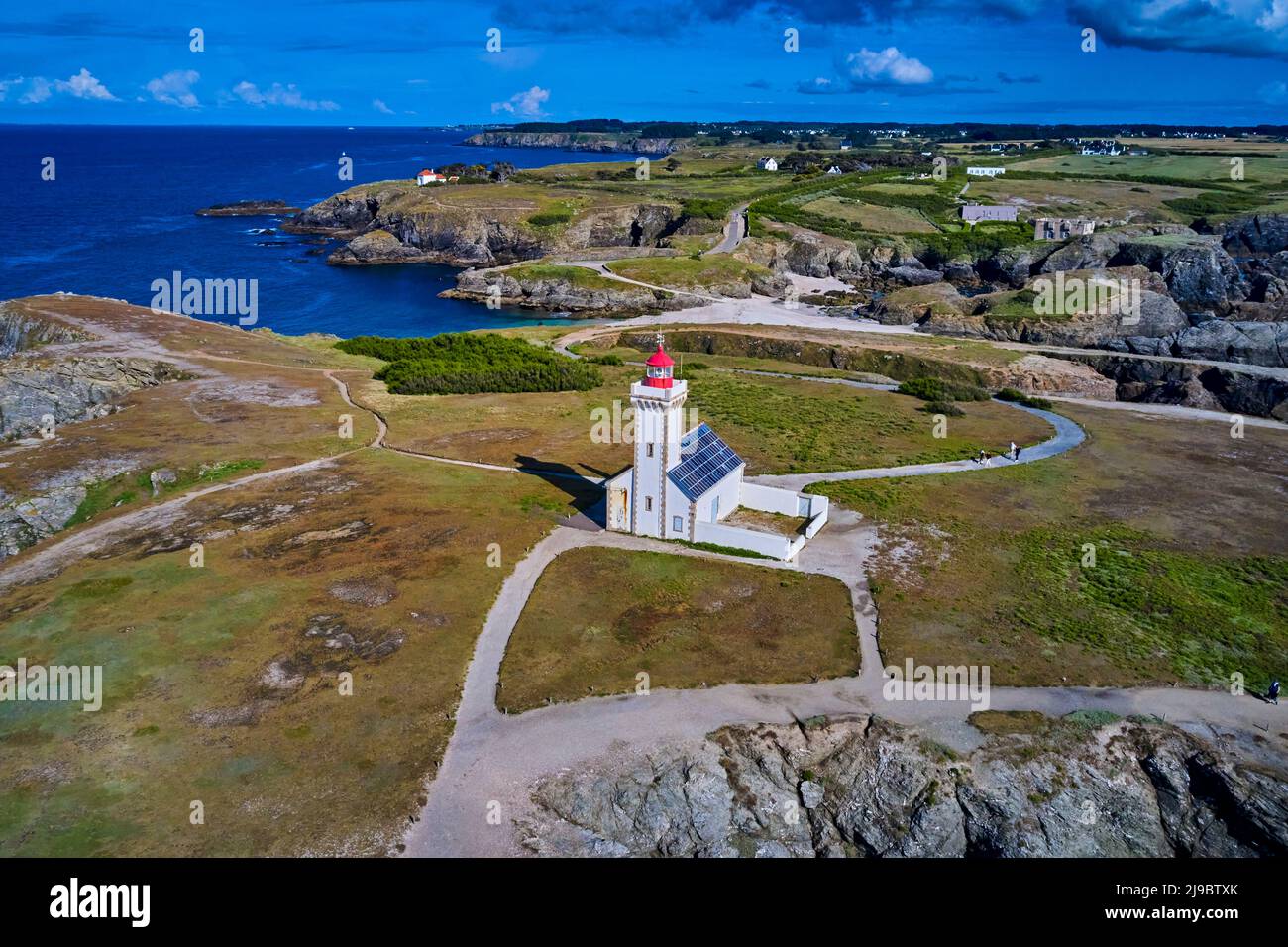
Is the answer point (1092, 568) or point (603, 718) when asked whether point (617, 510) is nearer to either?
point (603, 718)

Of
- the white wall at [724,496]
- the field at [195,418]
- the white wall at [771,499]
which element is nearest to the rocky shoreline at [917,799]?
the white wall at [724,496]

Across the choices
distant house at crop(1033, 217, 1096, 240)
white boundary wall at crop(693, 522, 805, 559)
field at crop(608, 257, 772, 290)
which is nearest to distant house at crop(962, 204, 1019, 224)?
distant house at crop(1033, 217, 1096, 240)

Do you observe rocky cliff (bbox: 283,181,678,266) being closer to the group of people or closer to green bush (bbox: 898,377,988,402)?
green bush (bbox: 898,377,988,402)

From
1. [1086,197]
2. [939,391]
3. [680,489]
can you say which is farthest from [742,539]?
[1086,197]

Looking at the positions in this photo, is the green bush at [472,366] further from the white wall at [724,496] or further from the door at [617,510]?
the door at [617,510]

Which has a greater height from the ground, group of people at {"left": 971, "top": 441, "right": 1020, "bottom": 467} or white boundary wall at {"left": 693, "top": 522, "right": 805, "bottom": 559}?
group of people at {"left": 971, "top": 441, "right": 1020, "bottom": 467}
